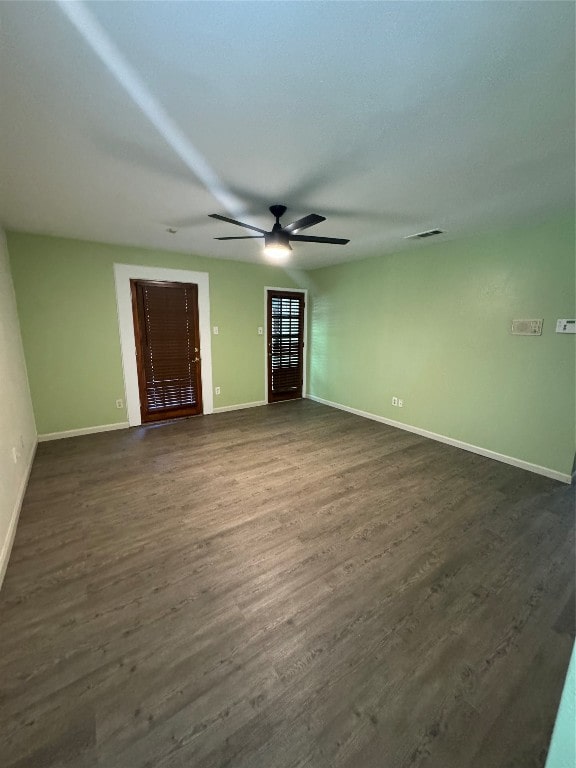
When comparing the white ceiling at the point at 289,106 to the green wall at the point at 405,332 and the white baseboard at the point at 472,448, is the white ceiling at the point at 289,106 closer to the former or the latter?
the green wall at the point at 405,332

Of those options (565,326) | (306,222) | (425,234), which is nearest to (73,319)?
(306,222)

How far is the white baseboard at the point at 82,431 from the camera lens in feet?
12.2

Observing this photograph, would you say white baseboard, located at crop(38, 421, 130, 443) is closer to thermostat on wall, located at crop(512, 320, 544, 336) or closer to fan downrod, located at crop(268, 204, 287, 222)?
fan downrod, located at crop(268, 204, 287, 222)

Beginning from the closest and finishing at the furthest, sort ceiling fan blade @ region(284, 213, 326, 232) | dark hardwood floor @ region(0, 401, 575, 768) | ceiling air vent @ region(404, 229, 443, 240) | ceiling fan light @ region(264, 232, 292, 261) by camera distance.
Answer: dark hardwood floor @ region(0, 401, 575, 768), ceiling fan blade @ region(284, 213, 326, 232), ceiling fan light @ region(264, 232, 292, 261), ceiling air vent @ region(404, 229, 443, 240)

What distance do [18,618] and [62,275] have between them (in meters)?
3.53

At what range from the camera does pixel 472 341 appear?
11.3ft

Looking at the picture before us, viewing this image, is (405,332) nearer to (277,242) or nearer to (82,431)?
(277,242)

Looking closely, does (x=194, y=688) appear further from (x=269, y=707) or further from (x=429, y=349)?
(x=429, y=349)

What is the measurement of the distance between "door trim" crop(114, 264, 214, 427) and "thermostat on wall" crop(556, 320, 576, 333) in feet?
14.0

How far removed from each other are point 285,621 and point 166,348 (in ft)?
12.4

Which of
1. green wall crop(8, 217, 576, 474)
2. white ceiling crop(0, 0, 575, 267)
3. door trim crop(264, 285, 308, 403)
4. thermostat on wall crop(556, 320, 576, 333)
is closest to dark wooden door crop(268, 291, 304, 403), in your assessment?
door trim crop(264, 285, 308, 403)

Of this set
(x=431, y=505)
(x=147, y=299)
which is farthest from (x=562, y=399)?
(x=147, y=299)

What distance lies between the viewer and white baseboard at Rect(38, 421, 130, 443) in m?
3.72

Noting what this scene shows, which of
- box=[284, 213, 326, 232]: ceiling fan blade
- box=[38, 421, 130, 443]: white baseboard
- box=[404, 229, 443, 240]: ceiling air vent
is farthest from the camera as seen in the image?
box=[38, 421, 130, 443]: white baseboard
